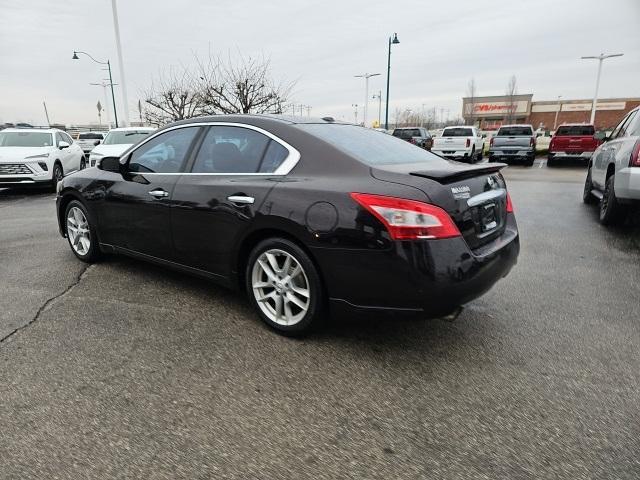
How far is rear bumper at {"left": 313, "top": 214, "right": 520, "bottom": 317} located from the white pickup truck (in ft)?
54.2

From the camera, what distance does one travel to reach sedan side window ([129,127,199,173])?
3.86 metres

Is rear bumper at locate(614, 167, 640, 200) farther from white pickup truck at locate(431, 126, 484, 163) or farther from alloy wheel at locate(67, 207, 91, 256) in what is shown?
white pickup truck at locate(431, 126, 484, 163)

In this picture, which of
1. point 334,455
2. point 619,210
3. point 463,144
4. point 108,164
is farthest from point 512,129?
point 334,455

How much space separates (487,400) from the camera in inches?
98.2

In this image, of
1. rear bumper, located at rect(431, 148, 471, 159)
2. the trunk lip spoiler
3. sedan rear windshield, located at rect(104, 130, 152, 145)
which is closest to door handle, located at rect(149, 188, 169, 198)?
the trunk lip spoiler

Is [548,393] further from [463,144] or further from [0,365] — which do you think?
[463,144]

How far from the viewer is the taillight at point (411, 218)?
8.53 feet

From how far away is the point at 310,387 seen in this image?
8.61 feet

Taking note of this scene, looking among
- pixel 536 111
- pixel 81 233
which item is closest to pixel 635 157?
pixel 81 233

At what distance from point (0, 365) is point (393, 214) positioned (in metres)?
2.54

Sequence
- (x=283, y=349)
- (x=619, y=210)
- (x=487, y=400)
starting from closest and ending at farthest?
(x=487, y=400), (x=283, y=349), (x=619, y=210)

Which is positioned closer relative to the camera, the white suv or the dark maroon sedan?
the dark maroon sedan

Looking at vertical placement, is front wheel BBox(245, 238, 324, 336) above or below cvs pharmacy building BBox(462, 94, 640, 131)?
below

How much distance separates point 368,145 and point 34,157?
33.9ft
